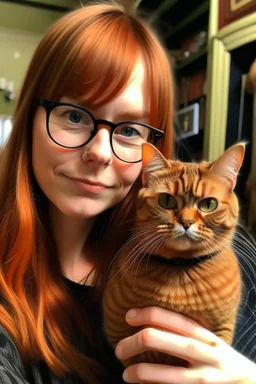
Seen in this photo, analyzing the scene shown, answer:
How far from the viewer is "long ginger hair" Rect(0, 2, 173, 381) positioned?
0.77 m

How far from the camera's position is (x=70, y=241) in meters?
0.93

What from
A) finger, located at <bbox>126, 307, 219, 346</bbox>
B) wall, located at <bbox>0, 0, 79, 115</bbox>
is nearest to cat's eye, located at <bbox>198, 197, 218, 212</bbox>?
finger, located at <bbox>126, 307, 219, 346</bbox>

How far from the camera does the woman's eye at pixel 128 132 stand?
2.67 feet

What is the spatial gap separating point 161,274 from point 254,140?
1250mm

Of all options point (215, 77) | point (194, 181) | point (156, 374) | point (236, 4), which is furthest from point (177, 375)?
point (236, 4)

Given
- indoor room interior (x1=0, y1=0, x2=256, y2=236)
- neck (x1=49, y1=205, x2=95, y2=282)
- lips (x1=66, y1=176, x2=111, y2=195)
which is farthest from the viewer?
indoor room interior (x1=0, y1=0, x2=256, y2=236)

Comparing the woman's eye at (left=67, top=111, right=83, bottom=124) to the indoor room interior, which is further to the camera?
the indoor room interior

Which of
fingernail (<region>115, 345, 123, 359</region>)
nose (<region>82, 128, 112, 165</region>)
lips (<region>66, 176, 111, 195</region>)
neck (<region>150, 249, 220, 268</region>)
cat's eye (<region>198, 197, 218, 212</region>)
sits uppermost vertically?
nose (<region>82, 128, 112, 165</region>)

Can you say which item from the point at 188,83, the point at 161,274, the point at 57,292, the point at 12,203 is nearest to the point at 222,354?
the point at 161,274

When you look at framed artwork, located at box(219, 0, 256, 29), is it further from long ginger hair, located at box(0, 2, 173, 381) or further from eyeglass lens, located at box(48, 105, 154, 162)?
eyeglass lens, located at box(48, 105, 154, 162)

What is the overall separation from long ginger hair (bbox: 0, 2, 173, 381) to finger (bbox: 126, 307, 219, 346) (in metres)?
0.17

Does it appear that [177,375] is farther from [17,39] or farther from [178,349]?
[17,39]

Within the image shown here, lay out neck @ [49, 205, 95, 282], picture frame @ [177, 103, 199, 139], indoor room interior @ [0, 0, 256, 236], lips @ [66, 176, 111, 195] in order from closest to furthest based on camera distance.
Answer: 1. lips @ [66, 176, 111, 195]
2. neck @ [49, 205, 95, 282]
3. indoor room interior @ [0, 0, 256, 236]
4. picture frame @ [177, 103, 199, 139]

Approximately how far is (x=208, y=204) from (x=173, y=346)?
21 centimetres
